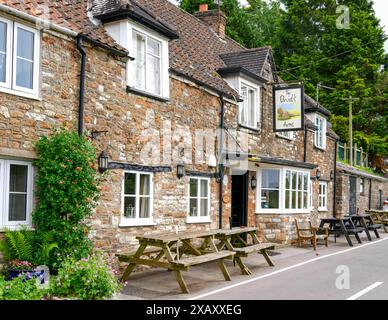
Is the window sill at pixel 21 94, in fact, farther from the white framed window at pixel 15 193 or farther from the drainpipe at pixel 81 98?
the white framed window at pixel 15 193

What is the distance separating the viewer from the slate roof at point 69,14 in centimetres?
934

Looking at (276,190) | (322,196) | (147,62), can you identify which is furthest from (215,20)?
(147,62)

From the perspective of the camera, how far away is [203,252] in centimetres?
1209

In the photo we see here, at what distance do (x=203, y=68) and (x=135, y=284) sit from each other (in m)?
8.14

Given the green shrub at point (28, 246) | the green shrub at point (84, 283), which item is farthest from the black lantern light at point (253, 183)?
the green shrub at point (84, 283)

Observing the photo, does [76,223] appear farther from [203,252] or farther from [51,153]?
[203,252]

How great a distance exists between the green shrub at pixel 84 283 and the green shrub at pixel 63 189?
1.20 meters

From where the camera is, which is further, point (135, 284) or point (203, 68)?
point (203, 68)

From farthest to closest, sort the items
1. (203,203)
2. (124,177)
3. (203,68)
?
(203,68) < (203,203) < (124,177)

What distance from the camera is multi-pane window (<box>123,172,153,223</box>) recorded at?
11641 millimetres

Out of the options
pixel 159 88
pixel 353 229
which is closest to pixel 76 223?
pixel 159 88

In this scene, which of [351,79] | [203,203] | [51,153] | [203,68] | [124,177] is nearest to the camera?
[51,153]

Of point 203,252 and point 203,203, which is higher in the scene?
point 203,203

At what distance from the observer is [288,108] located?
17.8 meters
